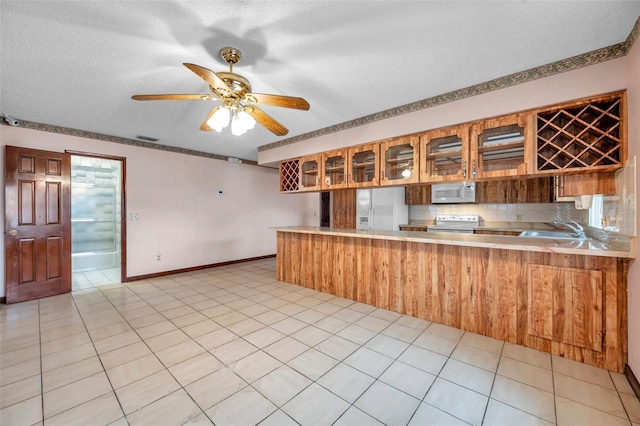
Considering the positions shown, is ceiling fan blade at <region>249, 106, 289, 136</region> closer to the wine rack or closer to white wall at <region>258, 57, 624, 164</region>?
white wall at <region>258, 57, 624, 164</region>

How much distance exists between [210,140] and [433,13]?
3.85 metres

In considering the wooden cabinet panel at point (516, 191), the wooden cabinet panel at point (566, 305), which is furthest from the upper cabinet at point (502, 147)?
the wooden cabinet panel at point (516, 191)

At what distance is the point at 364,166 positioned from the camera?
358 centimetres

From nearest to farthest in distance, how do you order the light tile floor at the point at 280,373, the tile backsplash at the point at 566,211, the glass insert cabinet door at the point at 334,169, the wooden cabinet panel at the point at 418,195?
1. the light tile floor at the point at 280,373
2. the tile backsplash at the point at 566,211
3. the glass insert cabinet door at the point at 334,169
4. the wooden cabinet panel at the point at 418,195

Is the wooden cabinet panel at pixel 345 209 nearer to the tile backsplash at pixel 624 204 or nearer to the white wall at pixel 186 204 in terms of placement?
the white wall at pixel 186 204

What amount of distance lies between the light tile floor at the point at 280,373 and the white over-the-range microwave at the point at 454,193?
3045 millimetres

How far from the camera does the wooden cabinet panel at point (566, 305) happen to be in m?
2.05

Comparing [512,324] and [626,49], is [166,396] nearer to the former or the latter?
[512,324]

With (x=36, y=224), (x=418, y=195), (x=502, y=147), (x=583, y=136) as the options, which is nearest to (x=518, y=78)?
(x=502, y=147)

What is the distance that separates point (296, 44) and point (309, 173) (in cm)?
239

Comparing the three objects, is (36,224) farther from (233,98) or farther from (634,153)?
(634,153)

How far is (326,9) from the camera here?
1.60 meters

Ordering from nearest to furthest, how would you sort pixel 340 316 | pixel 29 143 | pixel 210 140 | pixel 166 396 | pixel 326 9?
1. pixel 326 9
2. pixel 166 396
3. pixel 340 316
4. pixel 29 143
5. pixel 210 140

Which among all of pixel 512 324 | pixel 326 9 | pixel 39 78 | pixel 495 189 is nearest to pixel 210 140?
pixel 39 78
